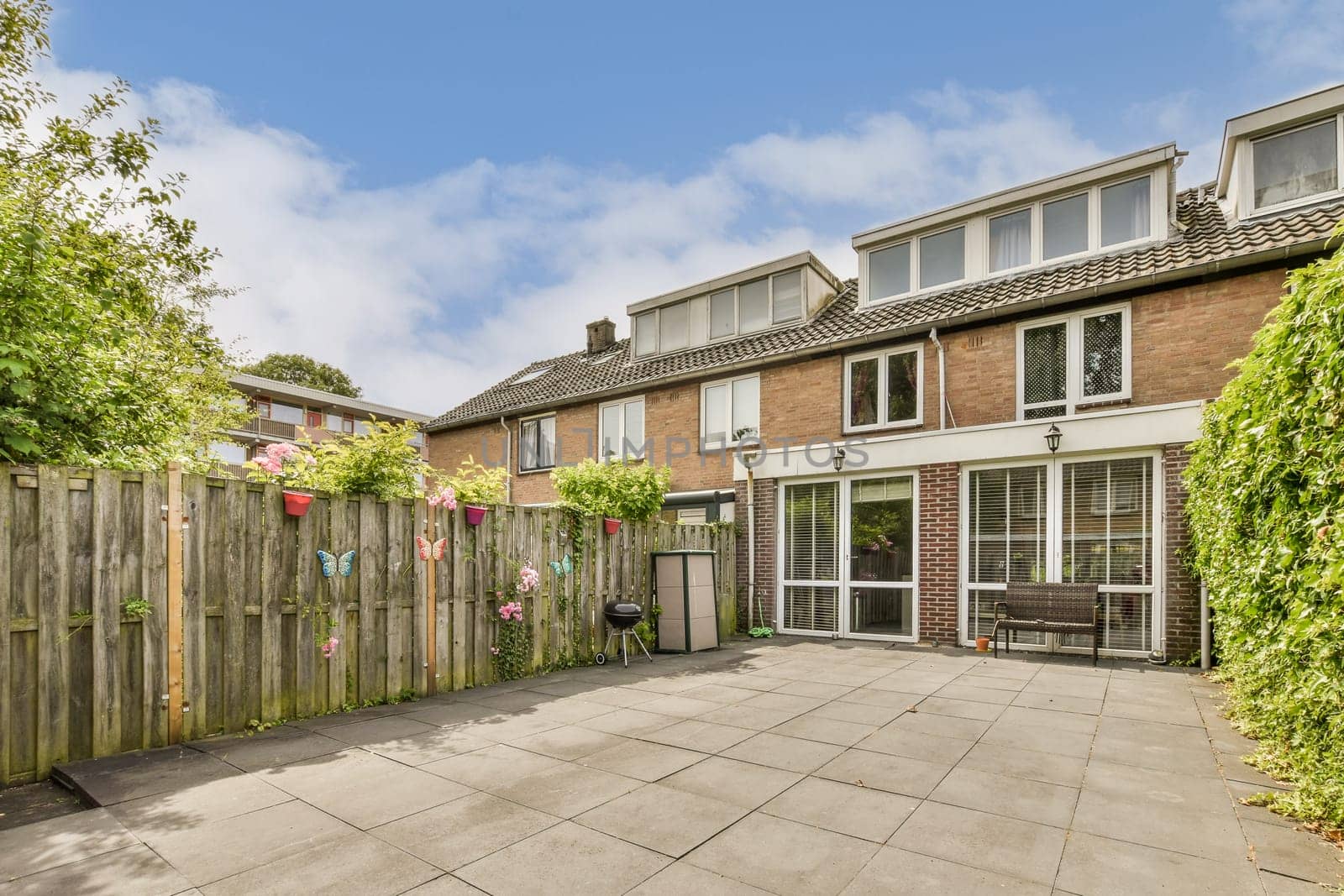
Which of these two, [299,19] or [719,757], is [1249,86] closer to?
[719,757]

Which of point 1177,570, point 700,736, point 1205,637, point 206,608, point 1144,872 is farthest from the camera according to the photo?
point 1177,570

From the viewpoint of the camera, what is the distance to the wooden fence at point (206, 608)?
4188mm

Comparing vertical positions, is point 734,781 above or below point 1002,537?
below

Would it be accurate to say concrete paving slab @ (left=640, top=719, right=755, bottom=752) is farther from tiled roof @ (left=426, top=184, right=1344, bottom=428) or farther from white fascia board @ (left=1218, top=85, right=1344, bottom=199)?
white fascia board @ (left=1218, top=85, right=1344, bottom=199)

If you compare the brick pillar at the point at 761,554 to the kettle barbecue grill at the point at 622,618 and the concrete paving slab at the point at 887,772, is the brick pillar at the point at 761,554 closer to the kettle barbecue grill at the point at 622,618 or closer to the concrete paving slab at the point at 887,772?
the kettle barbecue grill at the point at 622,618

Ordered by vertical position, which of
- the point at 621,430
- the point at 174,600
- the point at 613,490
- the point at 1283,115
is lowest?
the point at 174,600

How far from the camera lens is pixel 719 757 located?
451cm

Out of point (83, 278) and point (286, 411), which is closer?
point (83, 278)

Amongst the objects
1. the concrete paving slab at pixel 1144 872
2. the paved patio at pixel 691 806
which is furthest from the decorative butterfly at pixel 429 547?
the concrete paving slab at pixel 1144 872

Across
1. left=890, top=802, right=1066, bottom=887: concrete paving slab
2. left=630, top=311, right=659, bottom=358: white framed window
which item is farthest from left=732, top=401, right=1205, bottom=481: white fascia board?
left=890, top=802, right=1066, bottom=887: concrete paving slab

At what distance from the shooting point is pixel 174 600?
15.6 feet

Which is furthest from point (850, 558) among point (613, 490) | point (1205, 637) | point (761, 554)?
point (1205, 637)

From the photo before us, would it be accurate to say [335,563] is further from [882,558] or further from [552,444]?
[552,444]

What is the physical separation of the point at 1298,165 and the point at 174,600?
579 inches
